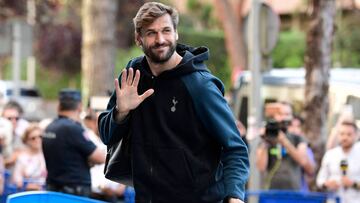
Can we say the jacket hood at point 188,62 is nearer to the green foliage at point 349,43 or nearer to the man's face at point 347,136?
the man's face at point 347,136

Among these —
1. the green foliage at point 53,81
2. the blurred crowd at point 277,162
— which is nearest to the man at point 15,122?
the blurred crowd at point 277,162

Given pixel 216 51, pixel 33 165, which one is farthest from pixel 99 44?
pixel 216 51

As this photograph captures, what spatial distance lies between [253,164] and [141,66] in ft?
23.2

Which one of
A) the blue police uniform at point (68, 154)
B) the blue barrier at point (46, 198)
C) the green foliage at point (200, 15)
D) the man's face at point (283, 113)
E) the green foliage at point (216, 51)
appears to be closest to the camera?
the blue barrier at point (46, 198)

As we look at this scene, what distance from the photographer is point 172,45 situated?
5590 mm

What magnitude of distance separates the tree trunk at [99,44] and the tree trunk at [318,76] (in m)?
4.52

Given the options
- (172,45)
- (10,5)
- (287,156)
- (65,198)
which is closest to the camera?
(172,45)

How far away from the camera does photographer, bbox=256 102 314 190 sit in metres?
11.5

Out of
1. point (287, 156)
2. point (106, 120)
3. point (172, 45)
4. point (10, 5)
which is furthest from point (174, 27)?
point (10, 5)

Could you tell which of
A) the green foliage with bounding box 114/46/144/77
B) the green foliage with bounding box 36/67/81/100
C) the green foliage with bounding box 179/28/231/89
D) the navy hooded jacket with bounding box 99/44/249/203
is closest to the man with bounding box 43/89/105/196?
the navy hooded jacket with bounding box 99/44/249/203

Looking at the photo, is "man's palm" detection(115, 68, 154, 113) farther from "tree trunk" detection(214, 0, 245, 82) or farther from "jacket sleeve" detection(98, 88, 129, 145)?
"tree trunk" detection(214, 0, 245, 82)

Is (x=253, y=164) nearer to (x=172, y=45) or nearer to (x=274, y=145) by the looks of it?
(x=274, y=145)

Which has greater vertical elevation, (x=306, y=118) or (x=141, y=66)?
(x=141, y=66)

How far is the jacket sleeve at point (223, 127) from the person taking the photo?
5.62 metres
